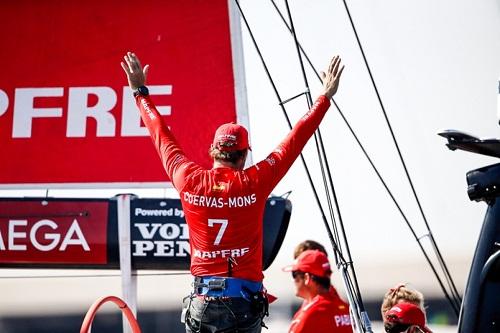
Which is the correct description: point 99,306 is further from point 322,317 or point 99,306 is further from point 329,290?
point 329,290

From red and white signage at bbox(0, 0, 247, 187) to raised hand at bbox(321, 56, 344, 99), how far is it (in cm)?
154

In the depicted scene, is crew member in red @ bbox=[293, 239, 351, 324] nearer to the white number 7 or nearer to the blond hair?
the blond hair

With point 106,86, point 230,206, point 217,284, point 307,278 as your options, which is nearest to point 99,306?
point 217,284

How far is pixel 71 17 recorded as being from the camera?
536 cm

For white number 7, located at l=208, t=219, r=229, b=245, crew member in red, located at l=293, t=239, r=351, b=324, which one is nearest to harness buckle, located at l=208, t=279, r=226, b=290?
white number 7, located at l=208, t=219, r=229, b=245

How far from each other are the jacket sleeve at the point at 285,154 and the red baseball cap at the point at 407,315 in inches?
24.1

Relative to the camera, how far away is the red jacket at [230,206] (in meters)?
3.42

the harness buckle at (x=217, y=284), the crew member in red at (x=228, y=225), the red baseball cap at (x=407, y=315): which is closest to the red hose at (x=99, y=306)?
the crew member in red at (x=228, y=225)

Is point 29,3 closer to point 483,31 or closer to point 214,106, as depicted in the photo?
point 214,106

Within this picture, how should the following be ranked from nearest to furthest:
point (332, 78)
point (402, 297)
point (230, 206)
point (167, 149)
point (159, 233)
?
point (230, 206) < point (167, 149) < point (332, 78) < point (402, 297) < point (159, 233)

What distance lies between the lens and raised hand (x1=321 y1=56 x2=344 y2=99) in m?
3.68

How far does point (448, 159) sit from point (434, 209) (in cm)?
36

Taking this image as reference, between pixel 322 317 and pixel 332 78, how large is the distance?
1.39 meters

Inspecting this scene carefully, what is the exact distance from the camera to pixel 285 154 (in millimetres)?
3473
